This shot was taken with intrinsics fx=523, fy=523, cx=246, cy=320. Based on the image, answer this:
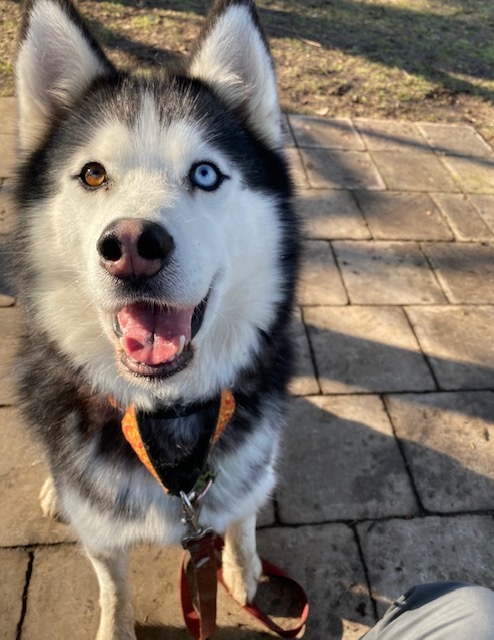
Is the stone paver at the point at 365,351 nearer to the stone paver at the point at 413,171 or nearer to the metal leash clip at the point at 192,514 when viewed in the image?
the metal leash clip at the point at 192,514

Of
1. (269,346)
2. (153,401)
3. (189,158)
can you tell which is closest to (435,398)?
(269,346)

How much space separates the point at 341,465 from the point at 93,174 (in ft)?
5.59

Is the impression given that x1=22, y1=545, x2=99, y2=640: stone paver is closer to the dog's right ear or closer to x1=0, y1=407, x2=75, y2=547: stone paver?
x1=0, y1=407, x2=75, y2=547: stone paver

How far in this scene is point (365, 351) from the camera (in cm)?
292

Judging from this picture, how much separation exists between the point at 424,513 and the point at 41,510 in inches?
64.9

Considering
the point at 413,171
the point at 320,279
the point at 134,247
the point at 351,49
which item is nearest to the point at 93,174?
the point at 134,247

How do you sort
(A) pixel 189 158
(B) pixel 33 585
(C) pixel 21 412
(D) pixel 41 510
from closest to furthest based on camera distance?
1. (A) pixel 189 158
2. (C) pixel 21 412
3. (B) pixel 33 585
4. (D) pixel 41 510

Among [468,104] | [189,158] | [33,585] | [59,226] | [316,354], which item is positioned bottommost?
[33,585]

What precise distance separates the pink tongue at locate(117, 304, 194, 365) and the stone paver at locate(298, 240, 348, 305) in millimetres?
1749

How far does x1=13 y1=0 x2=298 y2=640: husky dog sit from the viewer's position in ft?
4.45

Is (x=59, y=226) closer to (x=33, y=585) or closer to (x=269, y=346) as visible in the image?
(x=269, y=346)

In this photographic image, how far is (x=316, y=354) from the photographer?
288 cm

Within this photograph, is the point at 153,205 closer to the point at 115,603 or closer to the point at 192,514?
the point at 192,514

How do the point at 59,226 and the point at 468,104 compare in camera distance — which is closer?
the point at 59,226
